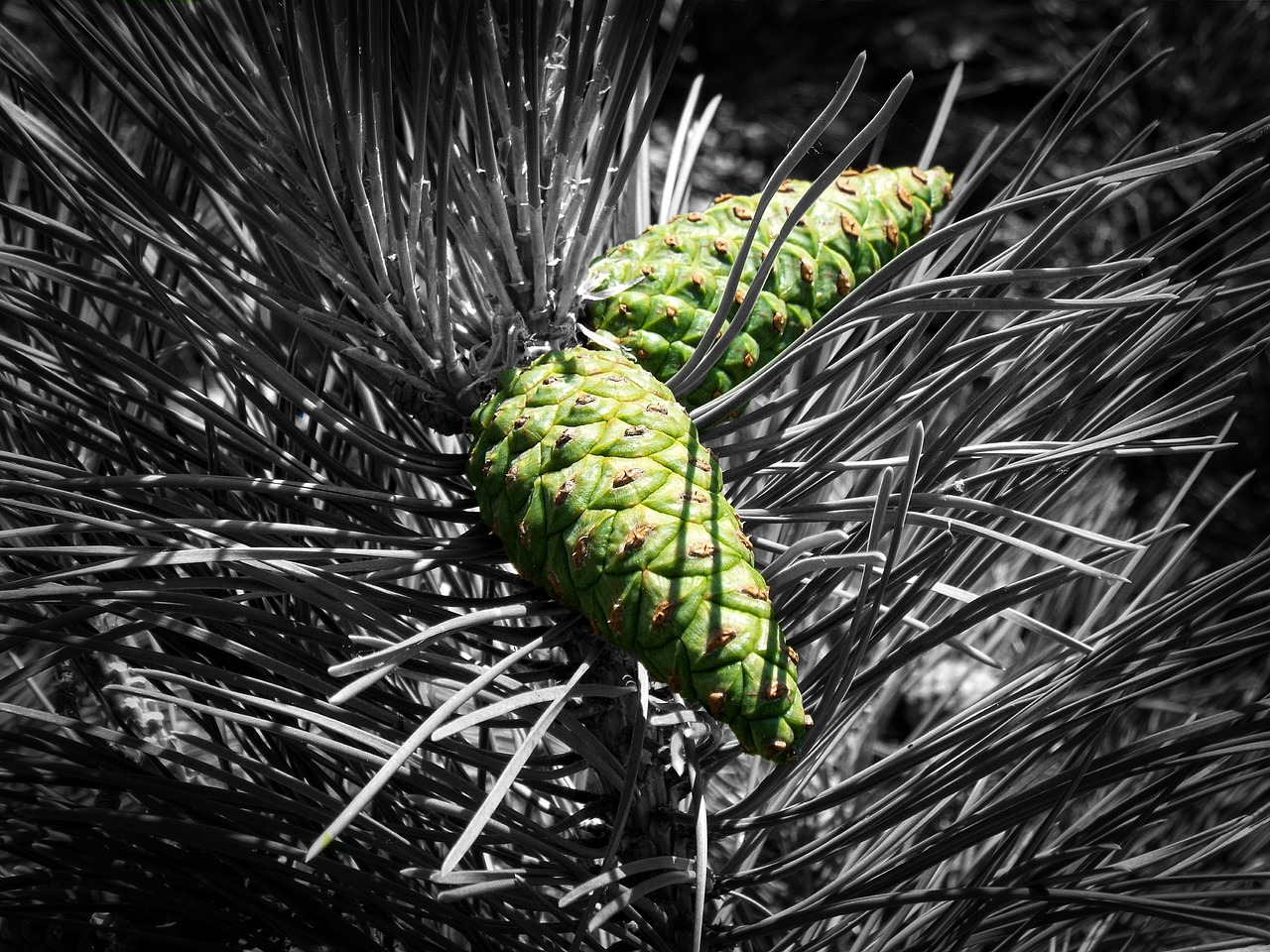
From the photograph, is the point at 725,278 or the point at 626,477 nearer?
the point at 626,477

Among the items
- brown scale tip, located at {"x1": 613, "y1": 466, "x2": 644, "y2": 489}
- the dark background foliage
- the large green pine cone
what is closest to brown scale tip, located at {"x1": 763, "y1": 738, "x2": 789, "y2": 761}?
the large green pine cone

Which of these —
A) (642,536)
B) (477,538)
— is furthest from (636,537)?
(477,538)

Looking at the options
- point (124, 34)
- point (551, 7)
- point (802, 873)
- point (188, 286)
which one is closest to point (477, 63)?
point (551, 7)

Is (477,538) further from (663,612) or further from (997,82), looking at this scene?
(997,82)

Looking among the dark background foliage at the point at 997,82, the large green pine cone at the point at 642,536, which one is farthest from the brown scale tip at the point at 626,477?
the dark background foliage at the point at 997,82

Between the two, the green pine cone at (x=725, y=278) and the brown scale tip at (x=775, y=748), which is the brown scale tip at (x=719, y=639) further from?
the green pine cone at (x=725, y=278)

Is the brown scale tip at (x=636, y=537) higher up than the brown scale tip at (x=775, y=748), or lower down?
higher up

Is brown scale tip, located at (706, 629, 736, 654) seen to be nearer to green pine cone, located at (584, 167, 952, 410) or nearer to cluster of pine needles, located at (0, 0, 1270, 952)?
cluster of pine needles, located at (0, 0, 1270, 952)
